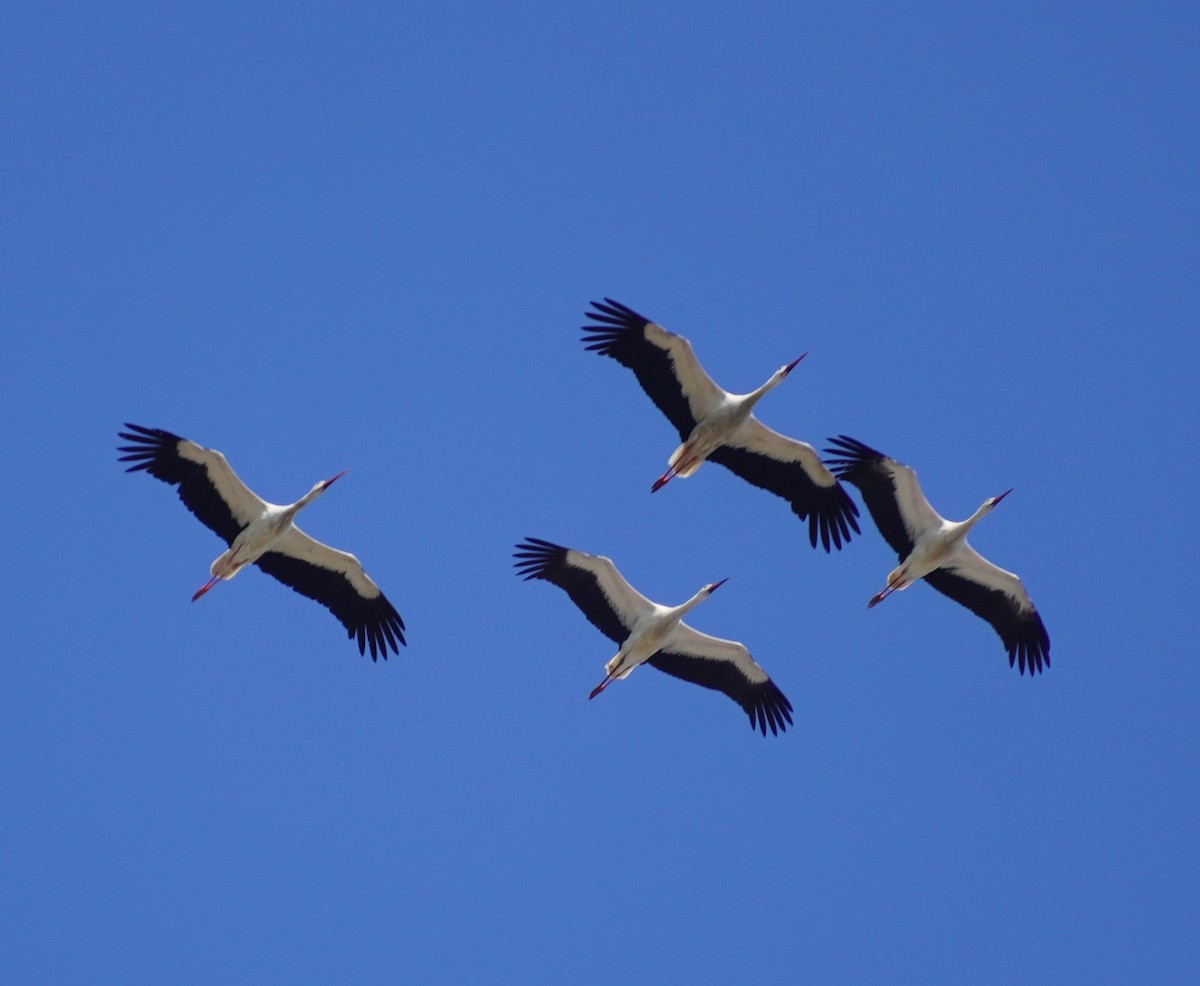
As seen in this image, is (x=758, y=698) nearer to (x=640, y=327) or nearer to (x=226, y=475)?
(x=640, y=327)

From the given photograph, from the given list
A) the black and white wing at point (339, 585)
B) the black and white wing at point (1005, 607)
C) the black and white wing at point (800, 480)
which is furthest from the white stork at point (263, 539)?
the black and white wing at point (1005, 607)

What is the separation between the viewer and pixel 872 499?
88.4 feet

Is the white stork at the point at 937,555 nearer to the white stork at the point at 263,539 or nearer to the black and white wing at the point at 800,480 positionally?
the black and white wing at the point at 800,480

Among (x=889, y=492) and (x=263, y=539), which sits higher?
(x=889, y=492)

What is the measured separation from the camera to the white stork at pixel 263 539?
84.3 ft

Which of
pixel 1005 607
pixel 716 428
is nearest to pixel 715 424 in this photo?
pixel 716 428

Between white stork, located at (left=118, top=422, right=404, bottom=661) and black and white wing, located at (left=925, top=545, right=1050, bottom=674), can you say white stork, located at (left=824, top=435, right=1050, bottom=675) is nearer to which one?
black and white wing, located at (left=925, top=545, right=1050, bottom=674)

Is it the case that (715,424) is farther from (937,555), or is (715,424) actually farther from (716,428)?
(937,555)

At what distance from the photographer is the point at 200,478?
84.9 ft

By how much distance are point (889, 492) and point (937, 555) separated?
41.0 inches

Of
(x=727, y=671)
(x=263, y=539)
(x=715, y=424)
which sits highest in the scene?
(x=715, y=424)

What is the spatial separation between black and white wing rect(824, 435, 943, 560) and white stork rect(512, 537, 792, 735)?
7.15ft

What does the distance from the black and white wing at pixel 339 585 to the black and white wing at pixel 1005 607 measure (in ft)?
23.7

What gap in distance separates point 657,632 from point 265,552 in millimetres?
5066
